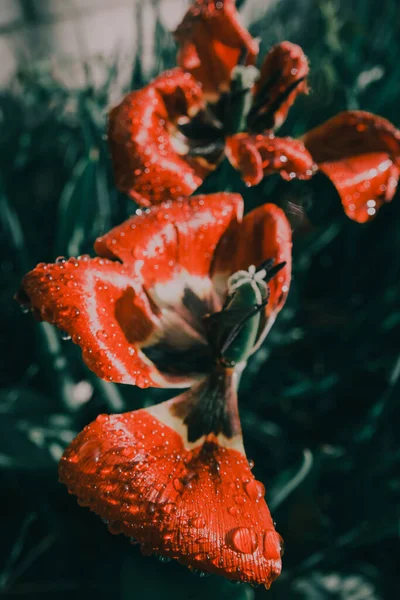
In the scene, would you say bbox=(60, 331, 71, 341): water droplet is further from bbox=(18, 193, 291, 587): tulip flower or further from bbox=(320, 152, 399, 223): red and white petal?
bbox=(320, 152, 399, 223): red and white petal

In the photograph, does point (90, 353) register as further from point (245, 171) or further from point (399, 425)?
point (399, 425)

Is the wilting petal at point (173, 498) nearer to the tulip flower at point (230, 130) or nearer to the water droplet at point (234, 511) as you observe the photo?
the water droplet at point (234, 511)

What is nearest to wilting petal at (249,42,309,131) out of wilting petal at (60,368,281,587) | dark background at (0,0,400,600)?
dark background at (0,0,400,600)

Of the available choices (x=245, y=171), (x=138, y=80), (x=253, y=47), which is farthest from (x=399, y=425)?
(x=138, y=80)

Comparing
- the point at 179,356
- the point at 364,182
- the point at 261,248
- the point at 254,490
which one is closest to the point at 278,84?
the point at 364,182

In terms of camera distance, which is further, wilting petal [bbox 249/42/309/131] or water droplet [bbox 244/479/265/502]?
wilting petal [bbox 249/42/309/131]
